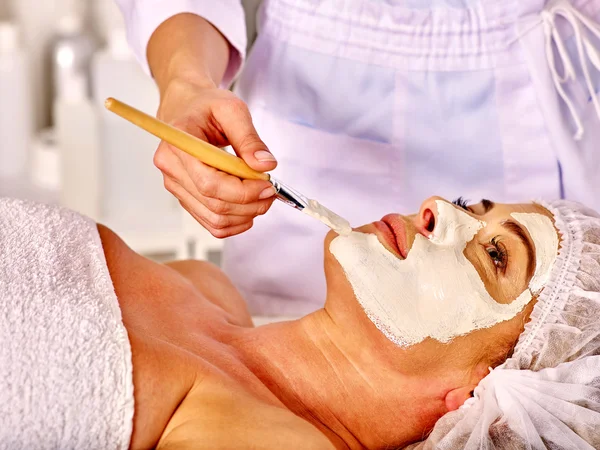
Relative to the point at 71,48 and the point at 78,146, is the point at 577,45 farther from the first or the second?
the point at 71,48

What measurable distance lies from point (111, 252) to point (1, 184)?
1384mm

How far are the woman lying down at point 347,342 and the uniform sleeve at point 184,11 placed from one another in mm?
395

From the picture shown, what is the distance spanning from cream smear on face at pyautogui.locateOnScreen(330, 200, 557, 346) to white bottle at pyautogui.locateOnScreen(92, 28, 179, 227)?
130 cm

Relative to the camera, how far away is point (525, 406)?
3.69 ft

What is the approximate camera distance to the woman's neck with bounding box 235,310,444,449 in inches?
49.1

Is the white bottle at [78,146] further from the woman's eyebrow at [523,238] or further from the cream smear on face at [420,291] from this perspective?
the woman's eyebrow at [523,238]

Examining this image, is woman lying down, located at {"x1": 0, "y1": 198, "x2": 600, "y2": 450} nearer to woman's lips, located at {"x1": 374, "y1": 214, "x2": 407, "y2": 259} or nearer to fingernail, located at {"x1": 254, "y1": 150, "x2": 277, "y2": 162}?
woman's lips, located at {"x1": 374, "y1": 214, "x2": 407, "y2": 259}

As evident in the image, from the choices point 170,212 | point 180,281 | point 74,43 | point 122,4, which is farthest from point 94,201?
point 180,281

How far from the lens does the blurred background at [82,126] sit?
2.33m

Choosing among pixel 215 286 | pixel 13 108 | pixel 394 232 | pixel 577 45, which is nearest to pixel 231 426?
pixel 394 232

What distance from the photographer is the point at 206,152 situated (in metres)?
1.02

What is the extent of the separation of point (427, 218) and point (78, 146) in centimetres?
133

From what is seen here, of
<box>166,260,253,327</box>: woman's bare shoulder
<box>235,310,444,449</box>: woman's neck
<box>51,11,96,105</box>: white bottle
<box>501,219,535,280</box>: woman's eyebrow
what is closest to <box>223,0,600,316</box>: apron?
<box>166,260,253,327</box>: woman's bare shoulder

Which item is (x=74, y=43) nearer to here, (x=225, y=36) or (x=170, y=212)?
(x=170, y=212)
